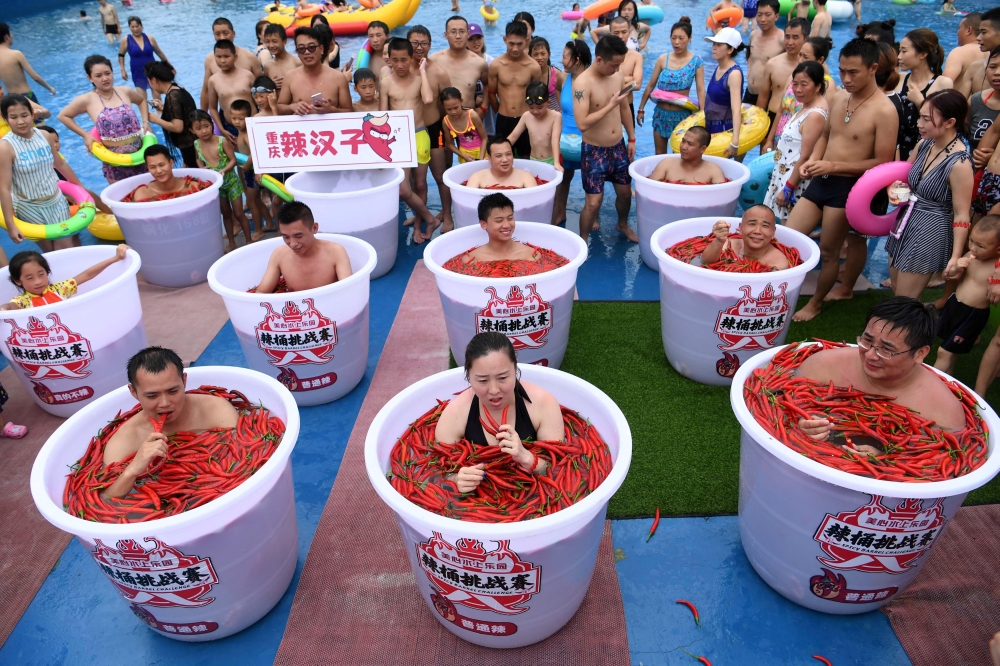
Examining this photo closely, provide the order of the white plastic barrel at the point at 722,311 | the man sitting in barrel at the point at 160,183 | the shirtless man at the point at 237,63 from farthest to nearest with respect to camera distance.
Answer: the shirtless man at the point at 237,63
the man sitting in barrel at the point at 160,183
the white plastic barrel at the point at 722,311

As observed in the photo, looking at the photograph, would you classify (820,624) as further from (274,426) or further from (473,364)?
(274,426)

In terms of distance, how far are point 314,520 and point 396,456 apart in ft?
2.74

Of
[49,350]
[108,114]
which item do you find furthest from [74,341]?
[108,114]

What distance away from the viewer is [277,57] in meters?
6.27

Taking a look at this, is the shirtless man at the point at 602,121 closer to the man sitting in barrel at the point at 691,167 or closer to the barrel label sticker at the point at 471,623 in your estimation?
the man sitting in barrel at the point at 691,167

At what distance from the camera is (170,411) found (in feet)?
8.40

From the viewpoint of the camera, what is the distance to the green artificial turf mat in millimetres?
3127

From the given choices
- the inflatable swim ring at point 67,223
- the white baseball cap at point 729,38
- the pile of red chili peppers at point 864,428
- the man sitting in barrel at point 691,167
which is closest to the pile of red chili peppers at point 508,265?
the man sitting in barrel at point 691,167

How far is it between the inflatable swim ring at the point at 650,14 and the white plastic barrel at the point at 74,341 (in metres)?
15.6

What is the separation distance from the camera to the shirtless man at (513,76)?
229 inches

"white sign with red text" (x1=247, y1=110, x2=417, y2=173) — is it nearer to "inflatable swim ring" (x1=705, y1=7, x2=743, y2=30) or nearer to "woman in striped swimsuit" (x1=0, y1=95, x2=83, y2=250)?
"woman in striped swimsuit" (x1=0, y1=95, x2=83, y2=250)

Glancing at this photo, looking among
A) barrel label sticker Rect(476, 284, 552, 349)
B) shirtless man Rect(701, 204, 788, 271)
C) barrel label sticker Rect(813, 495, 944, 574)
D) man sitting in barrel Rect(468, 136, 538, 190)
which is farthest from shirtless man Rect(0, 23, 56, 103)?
barrel label sticker Rect(813, 495, 944, 574)

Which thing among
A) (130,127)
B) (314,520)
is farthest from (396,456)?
(130,127)

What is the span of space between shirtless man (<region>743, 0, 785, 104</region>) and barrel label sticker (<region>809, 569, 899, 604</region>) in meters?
5.05
